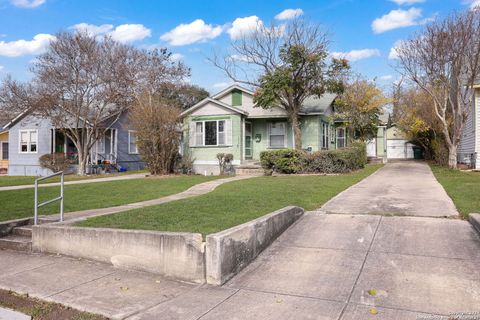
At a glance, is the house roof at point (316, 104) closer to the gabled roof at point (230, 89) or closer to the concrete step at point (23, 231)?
the gabled roof at point (230, 89)

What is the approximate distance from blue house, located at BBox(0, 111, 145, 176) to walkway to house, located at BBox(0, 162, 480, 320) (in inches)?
851

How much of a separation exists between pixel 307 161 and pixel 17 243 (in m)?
13.9

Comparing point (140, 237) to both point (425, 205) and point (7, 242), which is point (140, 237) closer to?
point (7, 242)

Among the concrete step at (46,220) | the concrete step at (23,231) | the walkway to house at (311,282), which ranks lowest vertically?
the walkway to house at (311,282)

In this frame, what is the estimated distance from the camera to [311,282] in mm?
5004

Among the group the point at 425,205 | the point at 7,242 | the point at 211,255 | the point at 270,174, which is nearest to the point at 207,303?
the point at 211,255

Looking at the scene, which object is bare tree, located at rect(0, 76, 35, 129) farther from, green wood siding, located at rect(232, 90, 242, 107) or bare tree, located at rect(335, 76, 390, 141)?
bare tree, located at rect(335, 76, 390, 141)

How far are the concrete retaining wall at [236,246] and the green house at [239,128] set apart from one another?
1556cm

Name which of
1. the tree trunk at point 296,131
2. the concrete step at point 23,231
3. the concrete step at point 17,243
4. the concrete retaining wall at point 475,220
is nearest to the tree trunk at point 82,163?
the tree trunk at point 296,131

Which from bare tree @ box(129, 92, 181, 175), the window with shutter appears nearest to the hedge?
the window with shutter

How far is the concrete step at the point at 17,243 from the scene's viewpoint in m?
6.74

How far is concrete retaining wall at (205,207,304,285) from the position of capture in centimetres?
515

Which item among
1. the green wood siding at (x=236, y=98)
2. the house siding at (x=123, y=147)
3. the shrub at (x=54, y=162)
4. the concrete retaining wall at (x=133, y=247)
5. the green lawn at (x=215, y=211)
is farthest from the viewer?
the house siding at (x=123, y=147)

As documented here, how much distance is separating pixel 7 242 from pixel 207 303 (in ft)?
14.4
